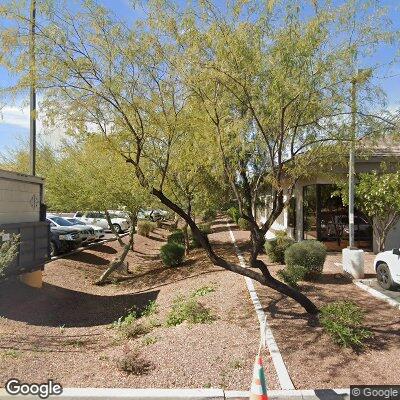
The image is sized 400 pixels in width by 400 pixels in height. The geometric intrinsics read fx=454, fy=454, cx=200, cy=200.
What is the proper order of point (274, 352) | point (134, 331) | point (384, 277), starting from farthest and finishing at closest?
point (384, 277) < point (134, 331) < point (274, 352)

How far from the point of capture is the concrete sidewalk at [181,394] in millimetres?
4852

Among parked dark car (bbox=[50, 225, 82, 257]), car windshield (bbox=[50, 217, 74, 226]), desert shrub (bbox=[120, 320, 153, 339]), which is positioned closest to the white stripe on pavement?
desert shrub (bbox=[120, 320, 153, 339])

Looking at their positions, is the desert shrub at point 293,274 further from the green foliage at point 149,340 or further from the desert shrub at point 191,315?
the green foliage at point 149,340

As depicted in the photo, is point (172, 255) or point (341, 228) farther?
point (341, 228)

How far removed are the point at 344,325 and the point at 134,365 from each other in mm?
3159

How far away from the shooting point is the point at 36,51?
6.97 metres

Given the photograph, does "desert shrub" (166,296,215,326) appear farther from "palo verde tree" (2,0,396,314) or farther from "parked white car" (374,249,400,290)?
"parked white car" (374,249,400,290)

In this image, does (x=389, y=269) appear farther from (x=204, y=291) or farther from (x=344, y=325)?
(x=204, y=291)

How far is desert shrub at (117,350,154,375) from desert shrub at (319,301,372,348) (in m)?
2.65

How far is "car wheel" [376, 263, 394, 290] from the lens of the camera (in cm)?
1003

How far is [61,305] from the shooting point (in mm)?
11414

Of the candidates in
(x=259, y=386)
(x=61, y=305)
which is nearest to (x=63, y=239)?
(x=61, y=305)

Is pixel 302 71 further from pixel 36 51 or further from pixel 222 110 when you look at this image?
pixel 36 51

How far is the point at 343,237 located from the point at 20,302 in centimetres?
1176
